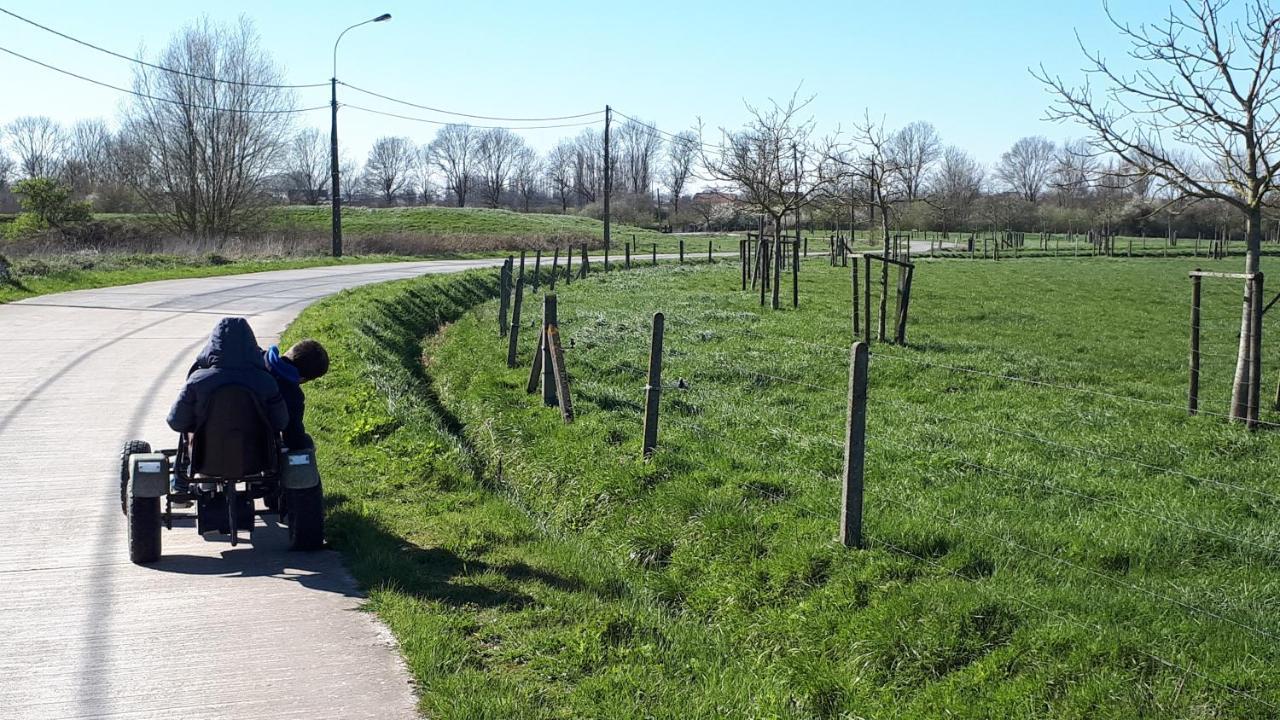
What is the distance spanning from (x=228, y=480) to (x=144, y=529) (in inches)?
21.2

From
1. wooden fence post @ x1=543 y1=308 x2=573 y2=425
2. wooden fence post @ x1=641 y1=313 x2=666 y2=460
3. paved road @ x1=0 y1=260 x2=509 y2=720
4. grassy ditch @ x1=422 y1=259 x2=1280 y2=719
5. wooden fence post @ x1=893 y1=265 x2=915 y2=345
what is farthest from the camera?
wooden fence post @ x1=893 y1=265 x2=915 y2=345

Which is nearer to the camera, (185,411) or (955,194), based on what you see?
(185,411)

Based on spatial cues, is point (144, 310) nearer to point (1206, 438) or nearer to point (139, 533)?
point (139, 533)

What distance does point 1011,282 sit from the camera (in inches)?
1268

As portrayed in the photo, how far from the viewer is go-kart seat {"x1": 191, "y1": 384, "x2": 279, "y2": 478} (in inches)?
243

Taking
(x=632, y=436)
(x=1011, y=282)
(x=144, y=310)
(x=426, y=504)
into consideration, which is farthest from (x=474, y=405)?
(x=1011, y=282)

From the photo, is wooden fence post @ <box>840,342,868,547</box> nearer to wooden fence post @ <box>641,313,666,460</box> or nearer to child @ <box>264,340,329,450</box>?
wooden fence post @ <box>641,313,666,460</box>

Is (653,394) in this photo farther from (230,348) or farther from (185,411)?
(185,411)

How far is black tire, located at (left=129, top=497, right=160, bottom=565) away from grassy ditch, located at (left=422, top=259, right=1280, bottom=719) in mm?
1630

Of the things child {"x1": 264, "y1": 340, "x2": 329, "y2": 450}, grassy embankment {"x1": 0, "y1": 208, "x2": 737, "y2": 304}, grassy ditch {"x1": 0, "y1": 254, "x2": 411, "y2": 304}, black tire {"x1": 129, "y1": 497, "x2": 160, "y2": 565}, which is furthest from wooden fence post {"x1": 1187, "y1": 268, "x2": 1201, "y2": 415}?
grassy ditch {"x1": 0, "y1": 254, "x2": 411, "y2": 304}

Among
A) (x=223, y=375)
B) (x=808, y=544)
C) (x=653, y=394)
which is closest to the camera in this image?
(x=223, y=375)

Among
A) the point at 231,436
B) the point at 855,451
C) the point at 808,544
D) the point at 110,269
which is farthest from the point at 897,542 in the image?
the point at 110,269

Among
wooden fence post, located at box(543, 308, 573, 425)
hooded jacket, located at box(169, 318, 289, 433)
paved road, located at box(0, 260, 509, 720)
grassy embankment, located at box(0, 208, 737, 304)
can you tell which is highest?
grassy embankment, located at box(0, 208, 737, 304)

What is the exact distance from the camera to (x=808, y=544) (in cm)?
672
